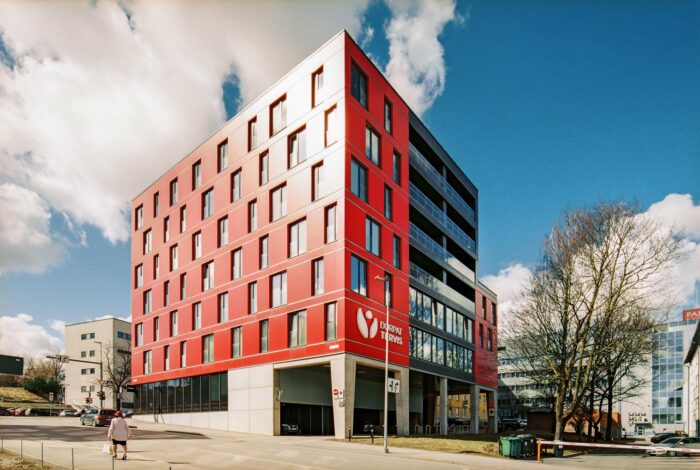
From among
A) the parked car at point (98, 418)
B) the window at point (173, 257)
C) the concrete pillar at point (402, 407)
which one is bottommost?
the parked car at point (98, 418)

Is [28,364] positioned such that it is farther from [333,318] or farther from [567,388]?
[567,388]

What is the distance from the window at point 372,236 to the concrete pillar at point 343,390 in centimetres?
860

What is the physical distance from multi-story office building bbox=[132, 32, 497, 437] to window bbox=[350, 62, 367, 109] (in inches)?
6.8

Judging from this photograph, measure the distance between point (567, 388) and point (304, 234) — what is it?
68.9ft

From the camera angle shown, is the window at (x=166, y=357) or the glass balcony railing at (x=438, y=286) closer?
the glass balcony railing at (x=438, y=286)

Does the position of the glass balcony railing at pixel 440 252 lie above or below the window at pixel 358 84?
below

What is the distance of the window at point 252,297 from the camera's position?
46.9 metres

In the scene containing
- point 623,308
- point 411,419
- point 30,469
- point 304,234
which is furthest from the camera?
point 411,419

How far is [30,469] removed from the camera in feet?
62.1

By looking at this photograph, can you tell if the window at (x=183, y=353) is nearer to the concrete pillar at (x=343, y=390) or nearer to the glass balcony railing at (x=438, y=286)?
the concrete pillar at (x=343, y=390)

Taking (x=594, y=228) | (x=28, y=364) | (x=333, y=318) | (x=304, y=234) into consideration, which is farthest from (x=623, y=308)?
(x=28, y=364)

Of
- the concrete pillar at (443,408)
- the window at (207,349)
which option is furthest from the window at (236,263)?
the concrete pillar at (443,408)

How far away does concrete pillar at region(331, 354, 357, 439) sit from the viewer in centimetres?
3797

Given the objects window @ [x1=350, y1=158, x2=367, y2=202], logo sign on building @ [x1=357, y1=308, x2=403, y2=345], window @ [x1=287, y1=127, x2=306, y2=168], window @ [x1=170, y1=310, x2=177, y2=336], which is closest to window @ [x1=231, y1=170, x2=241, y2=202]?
window @ [x1=287, y1=127, x2=306, y2=168]
